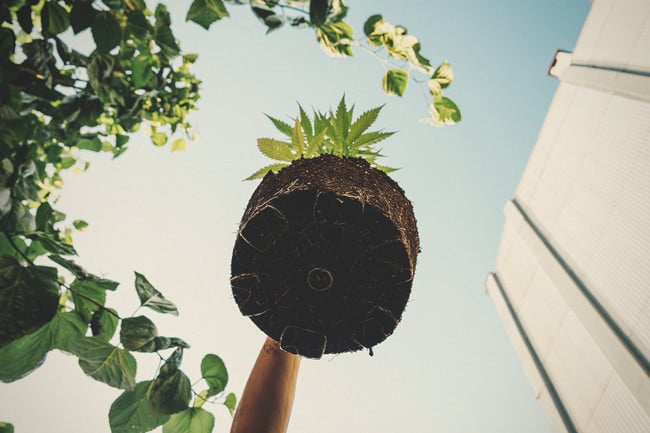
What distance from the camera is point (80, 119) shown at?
119cm

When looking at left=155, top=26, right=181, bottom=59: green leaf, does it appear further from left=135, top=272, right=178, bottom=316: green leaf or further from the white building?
the white building

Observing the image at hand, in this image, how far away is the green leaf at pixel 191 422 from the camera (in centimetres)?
72

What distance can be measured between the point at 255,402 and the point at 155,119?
2280mm

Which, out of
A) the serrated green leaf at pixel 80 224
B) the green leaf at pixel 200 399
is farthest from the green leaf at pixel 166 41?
the serrated green leaf at pixel 80 224

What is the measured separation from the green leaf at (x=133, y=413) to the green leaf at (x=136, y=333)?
0.36 ft

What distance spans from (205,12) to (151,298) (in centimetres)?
70

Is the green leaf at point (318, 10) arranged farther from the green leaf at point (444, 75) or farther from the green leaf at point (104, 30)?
the green leaf at point (444, 75)

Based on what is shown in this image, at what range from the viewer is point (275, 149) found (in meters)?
1.40

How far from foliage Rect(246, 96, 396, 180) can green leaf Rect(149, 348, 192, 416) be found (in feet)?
2.96

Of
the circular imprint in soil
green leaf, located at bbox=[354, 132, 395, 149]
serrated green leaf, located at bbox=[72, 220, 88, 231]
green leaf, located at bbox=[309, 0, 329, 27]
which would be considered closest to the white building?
green leaf, located at bbox=[354, 132, 395, 149]

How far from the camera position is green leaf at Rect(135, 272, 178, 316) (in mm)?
723

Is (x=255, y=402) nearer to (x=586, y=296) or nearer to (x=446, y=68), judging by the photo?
(x=446, y=68)

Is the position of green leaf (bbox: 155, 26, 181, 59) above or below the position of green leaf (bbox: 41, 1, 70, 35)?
above

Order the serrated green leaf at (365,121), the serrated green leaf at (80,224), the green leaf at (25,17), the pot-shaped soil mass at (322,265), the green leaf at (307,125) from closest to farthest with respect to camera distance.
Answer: the green leaf at (25,17) → the pot-shaped soil mass at (322,265) → the serrated green leaf at (365,121) → the green leaf at (307,125) → the serrated green leaf at (80,224)
